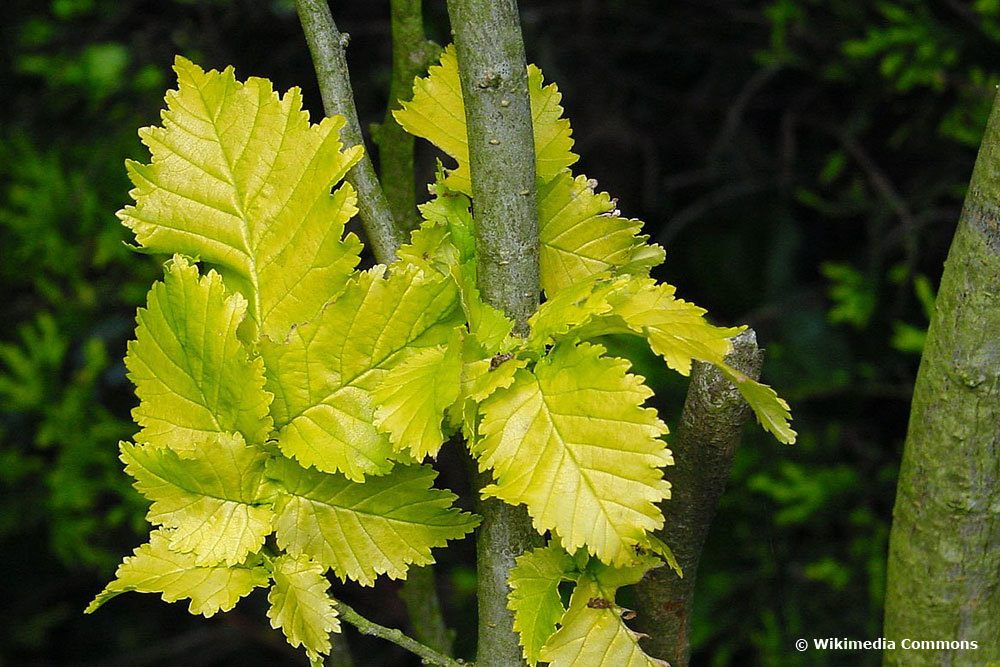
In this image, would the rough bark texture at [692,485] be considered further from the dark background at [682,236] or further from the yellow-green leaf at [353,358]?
the dark background at [682,236]

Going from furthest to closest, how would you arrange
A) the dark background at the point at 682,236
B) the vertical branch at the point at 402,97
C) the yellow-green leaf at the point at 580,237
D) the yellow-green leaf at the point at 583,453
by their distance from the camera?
the dark background at the point at 682,236
the vertical branch at the point at 402,97
the yellow-green leaf at the point at 580,237
the yellow-green leaf at the point at 583,453

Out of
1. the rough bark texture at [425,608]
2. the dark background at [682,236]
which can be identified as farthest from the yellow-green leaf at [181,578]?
the dark background at [682,236]

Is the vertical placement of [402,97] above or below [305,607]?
above

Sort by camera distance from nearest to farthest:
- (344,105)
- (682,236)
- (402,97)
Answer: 1. (344,105)
2. (402,97)
3. (682,236)

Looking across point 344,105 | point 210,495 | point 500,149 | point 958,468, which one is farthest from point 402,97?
point 958,468

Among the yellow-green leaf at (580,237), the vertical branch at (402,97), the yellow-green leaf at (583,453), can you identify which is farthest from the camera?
the vertical branch at (402,97)

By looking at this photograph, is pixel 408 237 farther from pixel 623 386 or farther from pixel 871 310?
pixel 871 310

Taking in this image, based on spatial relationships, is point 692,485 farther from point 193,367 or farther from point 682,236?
point 682,236
